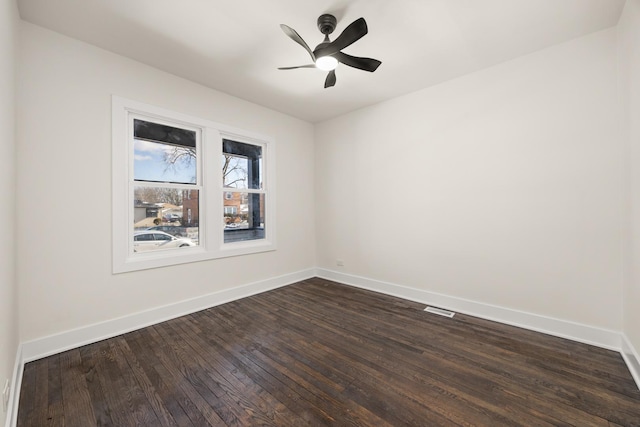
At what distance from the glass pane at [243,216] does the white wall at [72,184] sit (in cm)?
84

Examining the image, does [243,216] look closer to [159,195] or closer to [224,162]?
[224,162]

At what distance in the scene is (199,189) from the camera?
3.48 metres

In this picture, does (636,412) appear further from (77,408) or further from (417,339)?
(77,408)

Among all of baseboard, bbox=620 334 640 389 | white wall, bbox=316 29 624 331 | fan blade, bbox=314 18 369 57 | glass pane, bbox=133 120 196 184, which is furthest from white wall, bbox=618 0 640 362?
glass pane, bbox=133 120 196 184

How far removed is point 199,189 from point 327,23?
2.44 m

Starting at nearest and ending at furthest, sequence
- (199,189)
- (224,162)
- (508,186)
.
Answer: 1. (508,186)
2. (199,189)
3. (224,162)

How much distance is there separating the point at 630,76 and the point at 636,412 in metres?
2.43

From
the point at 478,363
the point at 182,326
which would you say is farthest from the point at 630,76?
the point at 182,326

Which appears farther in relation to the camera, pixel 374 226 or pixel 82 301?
pixel 374 226

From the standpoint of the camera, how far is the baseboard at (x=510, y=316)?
2.42 metres

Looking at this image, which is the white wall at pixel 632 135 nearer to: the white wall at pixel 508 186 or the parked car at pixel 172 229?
the white wall at pixel 508 186

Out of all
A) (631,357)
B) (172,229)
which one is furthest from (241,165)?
(631,357)

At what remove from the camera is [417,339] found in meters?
2.57

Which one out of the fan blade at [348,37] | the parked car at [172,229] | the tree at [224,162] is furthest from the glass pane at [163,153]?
the fan blade at [348,37]
